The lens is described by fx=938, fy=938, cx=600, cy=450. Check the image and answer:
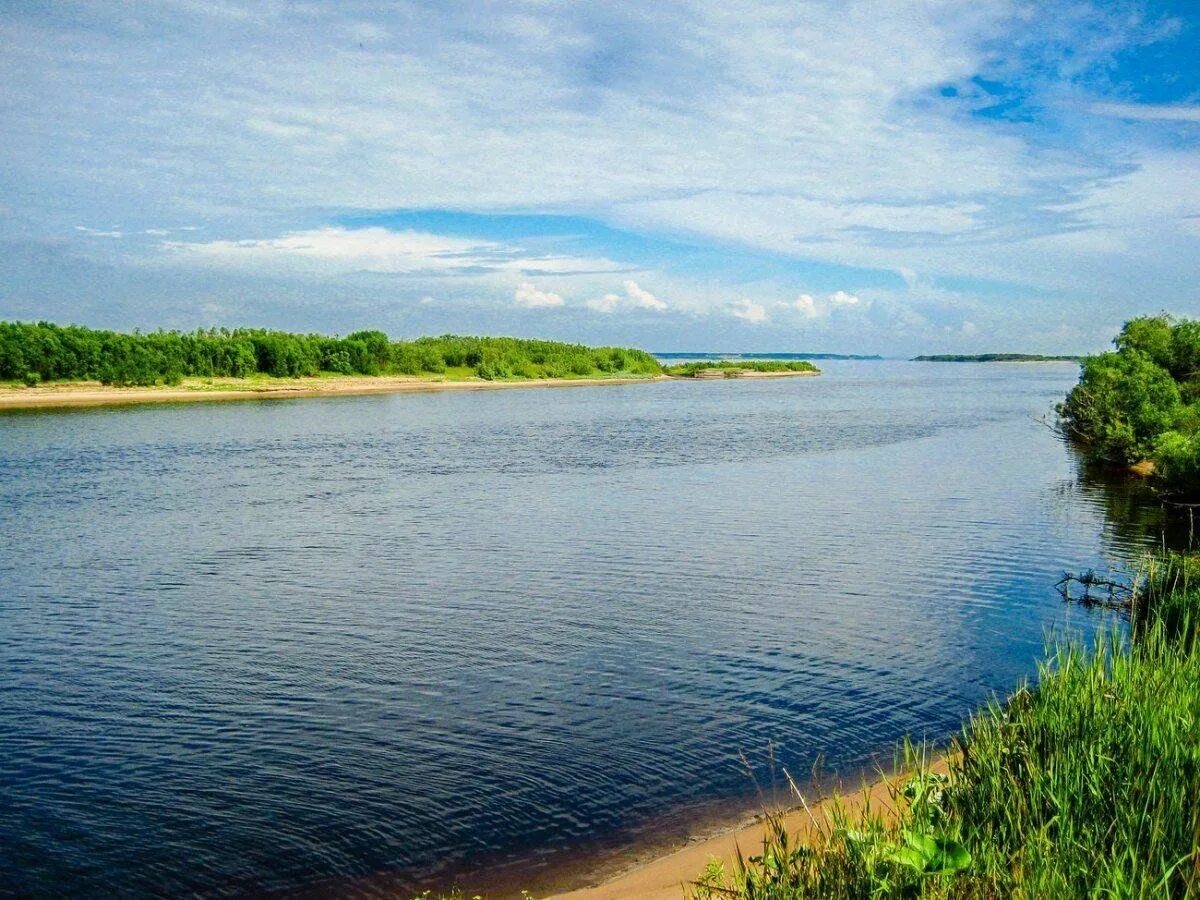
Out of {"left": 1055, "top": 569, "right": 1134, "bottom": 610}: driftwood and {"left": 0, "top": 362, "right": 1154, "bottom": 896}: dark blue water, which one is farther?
{"left": 1055, "top": 569, "right": 1134, "bottom": 610}: driftwood

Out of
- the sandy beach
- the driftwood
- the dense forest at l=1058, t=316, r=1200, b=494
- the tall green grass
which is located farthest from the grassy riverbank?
the tall green grass

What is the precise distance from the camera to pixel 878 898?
265 inches

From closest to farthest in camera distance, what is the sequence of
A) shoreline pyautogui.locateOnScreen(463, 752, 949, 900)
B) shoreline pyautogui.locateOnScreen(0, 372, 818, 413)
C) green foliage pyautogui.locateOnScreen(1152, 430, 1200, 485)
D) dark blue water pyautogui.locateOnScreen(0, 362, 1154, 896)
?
shoreline pyautogui.locateOnScreen(463, 752, 949, 900) → dark blue water pyautogui.locateOnScreen(0, 362, 1154, 896) → green foliage pyautogui.locateOnScreen(1152, 430, 1200, 485) → shoreline pyautogui.locateOnScreen(0, 372, 818, 413)

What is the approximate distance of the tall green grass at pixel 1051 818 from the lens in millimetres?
6613

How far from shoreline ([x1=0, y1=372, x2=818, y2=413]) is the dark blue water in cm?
7015

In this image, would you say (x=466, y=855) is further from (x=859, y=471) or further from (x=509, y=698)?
(x=859, y=471)

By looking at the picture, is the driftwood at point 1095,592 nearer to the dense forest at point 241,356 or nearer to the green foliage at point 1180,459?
the green foliage at point 1180,459

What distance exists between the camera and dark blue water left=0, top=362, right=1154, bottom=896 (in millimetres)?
12195

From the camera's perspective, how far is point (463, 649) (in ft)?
63.2

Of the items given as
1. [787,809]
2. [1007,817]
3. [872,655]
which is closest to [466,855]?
[787,809]

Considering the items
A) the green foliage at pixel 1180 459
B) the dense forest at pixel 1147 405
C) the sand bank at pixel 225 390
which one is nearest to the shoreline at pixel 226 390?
the sand bank at pixel 225 390

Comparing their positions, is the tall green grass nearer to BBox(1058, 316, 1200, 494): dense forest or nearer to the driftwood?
the driftwood

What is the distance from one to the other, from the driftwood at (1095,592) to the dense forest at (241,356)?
11471 cm

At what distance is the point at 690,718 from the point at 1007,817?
8383mm
